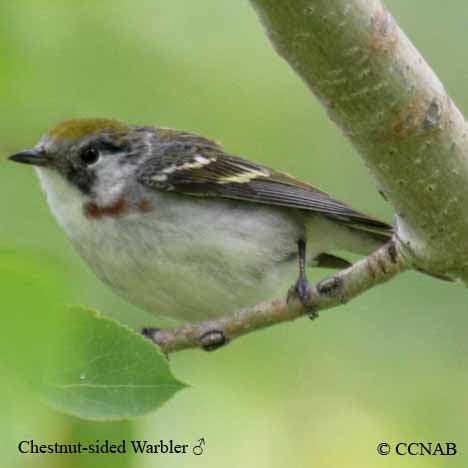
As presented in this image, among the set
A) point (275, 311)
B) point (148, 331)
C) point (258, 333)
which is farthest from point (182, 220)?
point (275, 311)

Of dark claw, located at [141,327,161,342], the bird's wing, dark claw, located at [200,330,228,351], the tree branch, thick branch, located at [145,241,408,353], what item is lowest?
dark claw, located at [200,330,228,351]

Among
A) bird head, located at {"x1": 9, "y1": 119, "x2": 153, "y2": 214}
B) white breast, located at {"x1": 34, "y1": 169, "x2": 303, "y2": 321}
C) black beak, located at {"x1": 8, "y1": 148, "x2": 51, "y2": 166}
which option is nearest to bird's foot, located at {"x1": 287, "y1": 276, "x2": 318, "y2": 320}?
white breast, located at {"x1": 34, "y1": 169, "x2": 303, "y2": 321}

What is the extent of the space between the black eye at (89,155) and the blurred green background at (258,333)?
1.03 ft

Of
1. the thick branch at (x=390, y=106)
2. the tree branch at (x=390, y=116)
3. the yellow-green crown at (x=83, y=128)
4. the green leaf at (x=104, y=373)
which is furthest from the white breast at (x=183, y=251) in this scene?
the green leaf at (x=104, y=373)

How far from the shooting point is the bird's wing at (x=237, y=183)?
461 cm

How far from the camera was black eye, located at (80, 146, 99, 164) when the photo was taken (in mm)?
4785

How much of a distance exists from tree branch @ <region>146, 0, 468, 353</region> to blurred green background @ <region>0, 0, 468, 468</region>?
1088 mm

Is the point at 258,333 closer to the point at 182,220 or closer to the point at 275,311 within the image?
the point at 182,220

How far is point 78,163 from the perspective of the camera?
4.75 meters

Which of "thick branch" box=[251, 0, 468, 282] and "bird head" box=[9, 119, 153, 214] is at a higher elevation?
"bird head" box=[9, 119, 153, 214]

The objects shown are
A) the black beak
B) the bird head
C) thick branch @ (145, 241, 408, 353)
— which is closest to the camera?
thick branch @ (145, 241, 408, 353)

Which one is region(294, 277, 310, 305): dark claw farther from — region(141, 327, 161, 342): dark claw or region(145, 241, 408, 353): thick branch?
region(141, 327, 161, 342): dark claw

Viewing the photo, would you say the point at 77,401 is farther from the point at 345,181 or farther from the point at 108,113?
the point at 345,181

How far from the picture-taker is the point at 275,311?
359cm
